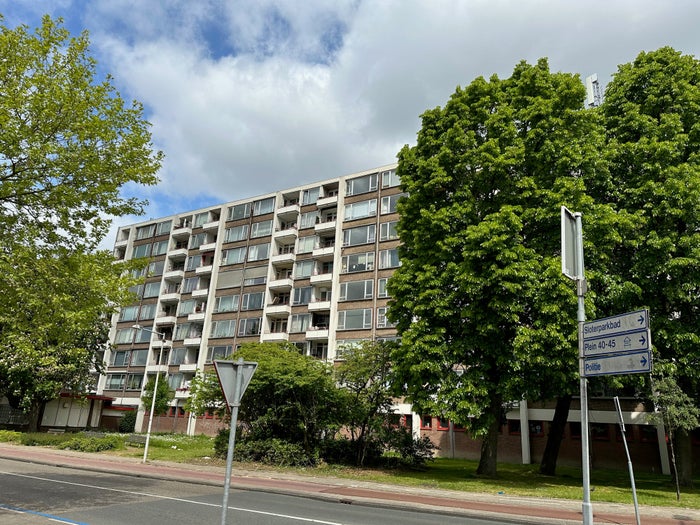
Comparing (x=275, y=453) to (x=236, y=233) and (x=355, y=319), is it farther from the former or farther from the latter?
(x=236, y=233)

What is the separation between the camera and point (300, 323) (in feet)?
160

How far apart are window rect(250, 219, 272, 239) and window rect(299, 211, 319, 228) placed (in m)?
4.28

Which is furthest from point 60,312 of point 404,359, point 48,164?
point 404,359

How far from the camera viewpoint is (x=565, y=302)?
59.5 feet

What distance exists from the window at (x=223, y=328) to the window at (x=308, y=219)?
12.7 metres

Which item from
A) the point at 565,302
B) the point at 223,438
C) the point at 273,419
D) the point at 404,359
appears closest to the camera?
the point at 565,302

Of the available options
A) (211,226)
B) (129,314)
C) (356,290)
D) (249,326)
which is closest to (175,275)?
(211,226)

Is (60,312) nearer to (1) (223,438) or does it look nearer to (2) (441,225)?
(2) (441,225)

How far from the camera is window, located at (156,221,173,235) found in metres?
65.9

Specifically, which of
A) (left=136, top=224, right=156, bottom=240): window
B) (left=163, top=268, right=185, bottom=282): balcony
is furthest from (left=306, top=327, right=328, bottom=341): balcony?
(left=136, top=224, right=156, bottom=240): window

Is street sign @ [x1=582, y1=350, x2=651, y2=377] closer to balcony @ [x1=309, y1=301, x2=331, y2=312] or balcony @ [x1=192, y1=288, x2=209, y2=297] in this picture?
balcony @ [x1=309, y1=301, x2=331, y2=312]

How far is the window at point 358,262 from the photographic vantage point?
4603 centimetres

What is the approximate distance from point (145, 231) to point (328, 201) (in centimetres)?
3087

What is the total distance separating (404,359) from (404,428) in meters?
6.68
